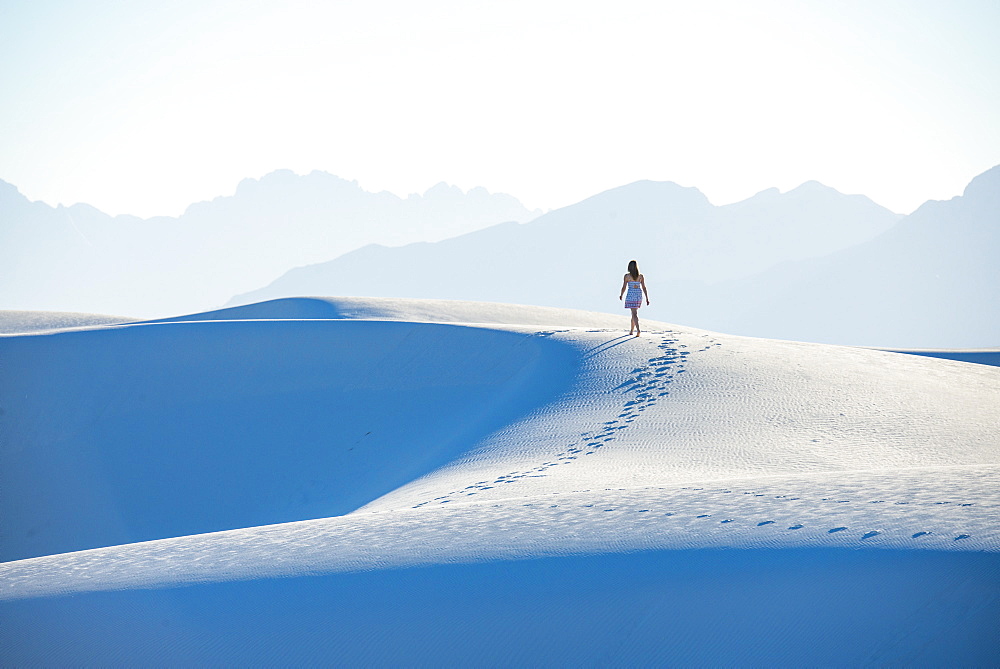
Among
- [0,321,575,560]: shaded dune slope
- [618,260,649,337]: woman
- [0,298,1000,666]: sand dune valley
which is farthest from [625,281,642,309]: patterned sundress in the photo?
[0,321,575,560]: shaded dune slope

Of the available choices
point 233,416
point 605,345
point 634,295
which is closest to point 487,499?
point 634,295

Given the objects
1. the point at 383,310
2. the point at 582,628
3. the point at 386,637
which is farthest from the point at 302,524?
the point at 383,310

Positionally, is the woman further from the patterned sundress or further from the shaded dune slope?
the shaded dune slope

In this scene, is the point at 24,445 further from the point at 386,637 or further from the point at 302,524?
the point at 386,637

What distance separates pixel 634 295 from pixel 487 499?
560cm

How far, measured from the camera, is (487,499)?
22.0ft

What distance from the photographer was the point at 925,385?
39.0ft

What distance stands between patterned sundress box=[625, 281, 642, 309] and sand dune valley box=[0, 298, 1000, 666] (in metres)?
1.04

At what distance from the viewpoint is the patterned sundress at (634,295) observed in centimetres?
1144

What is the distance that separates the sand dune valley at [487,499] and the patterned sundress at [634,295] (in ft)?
3.41

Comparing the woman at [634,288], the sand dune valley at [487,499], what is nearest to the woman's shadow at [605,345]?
the sand dune valley at [487,499]

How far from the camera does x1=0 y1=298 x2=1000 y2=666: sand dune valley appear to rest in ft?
12.2

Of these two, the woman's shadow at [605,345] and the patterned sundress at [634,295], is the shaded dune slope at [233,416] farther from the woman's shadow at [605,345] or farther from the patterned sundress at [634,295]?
the patterned sundress at [634,295]

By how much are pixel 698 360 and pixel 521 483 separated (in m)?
5.78
